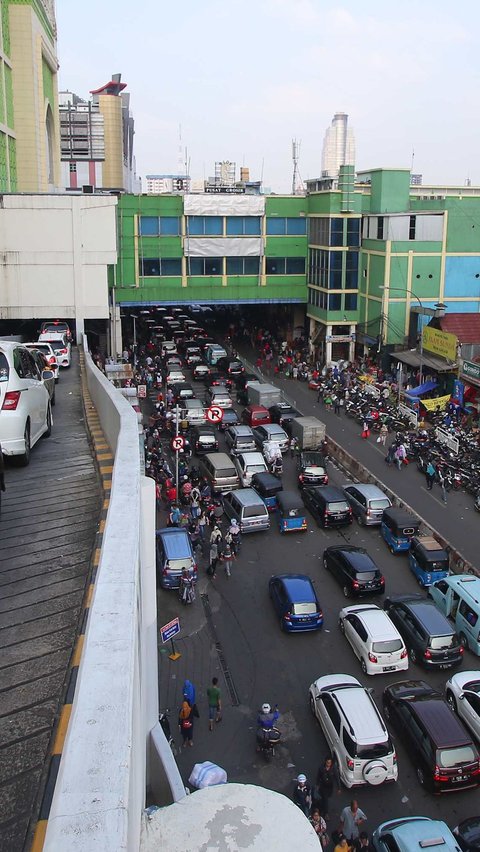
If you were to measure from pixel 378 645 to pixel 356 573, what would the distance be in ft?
9.91

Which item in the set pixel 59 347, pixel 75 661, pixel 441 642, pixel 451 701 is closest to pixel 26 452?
pixel 75 661

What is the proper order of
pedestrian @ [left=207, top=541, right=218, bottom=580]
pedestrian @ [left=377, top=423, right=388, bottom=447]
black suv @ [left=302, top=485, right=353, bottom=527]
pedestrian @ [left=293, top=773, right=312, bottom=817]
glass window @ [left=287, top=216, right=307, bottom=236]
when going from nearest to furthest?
pedestrian @ [left=293, top=773, right=312, bottom=817] < pedestrian @ [left=207, top=541, right=218, bottom=580] < black suv @ [left=302, top=485, right=353, bottom=527] < pedestrian @ [left=377, top=423, right=388, bottom=447] < glass window @ [left=287, top=216, right=307, bottom=236]

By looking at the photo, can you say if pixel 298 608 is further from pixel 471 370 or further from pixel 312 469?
pixel 471 370

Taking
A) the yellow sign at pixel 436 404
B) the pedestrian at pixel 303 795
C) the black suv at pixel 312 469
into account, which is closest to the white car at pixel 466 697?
the pedestrian at pixel 303 795

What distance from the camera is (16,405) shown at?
8.56 meters

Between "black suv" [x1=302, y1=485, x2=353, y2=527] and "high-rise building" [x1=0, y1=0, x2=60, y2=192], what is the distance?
20120 mm

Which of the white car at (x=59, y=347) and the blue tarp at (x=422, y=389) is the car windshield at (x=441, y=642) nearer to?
the white car at (x=59, y=347)

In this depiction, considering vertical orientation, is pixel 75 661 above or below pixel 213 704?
above

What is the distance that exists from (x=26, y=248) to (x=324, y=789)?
2508 centimetres

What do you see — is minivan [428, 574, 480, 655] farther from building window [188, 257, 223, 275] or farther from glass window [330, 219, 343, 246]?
building window [188, 257, 223, 275]

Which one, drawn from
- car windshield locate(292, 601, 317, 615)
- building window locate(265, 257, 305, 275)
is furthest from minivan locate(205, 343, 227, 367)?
car windshield locate(292, 601, 317, 615)

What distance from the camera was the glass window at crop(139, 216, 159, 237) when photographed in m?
46.3

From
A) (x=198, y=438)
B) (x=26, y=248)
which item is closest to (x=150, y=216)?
(x=26, y=248)

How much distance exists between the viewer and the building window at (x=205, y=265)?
4709 centimetres
